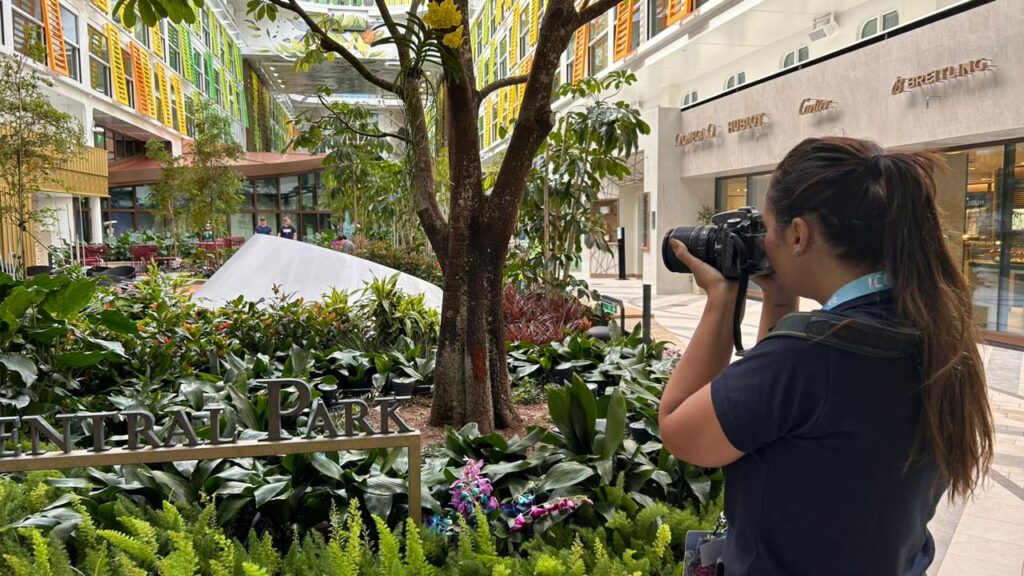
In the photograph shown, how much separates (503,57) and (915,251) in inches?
1017

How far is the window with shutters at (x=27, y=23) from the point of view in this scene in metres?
11.0

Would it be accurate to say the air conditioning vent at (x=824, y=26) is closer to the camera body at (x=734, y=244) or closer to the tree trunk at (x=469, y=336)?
the tree trunk at (x=469, y=336)

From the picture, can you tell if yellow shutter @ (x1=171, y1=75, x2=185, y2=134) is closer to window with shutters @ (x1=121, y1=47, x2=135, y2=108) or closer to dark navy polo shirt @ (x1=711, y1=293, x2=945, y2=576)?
window with shutters @ (x1=121, y1=47, x2=135, y2=108)

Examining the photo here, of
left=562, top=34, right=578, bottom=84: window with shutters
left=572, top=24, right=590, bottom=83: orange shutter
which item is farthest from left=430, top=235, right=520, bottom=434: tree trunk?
left=562, top=34, right=578, bottom=84: window with shutters

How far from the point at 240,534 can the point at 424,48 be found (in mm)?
1837

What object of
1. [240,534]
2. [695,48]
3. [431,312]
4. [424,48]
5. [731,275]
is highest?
[695,48]

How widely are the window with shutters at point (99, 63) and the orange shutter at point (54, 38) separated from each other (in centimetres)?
170

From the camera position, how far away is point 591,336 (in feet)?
16.8

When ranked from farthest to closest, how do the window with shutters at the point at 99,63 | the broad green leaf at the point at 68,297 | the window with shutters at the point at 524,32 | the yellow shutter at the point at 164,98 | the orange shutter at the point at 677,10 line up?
1. the yellow shutter at the point at 164,98
2. the window with shutters at the point at 524,32
3. the window with shutters at the point at 99,63
4. the orange shutter at the point at 677,10
5. the broad green leaf at the point at 68,297

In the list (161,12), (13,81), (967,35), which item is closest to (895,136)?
(967,35)

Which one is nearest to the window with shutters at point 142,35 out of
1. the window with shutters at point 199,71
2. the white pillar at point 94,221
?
the white pillar at point 94,221

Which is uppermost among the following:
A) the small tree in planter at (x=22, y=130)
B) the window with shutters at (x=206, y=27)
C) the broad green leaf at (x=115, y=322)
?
the window with shutters at (x=206, y=27)

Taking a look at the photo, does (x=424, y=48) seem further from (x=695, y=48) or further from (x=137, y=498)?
(x=695, y=48)

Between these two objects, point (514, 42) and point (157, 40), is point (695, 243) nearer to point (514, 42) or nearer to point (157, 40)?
point (514, 42)
